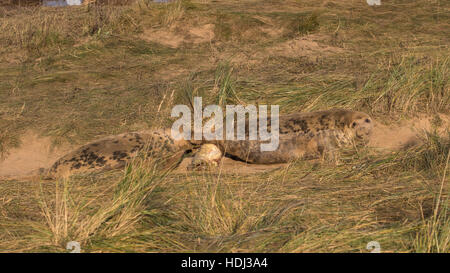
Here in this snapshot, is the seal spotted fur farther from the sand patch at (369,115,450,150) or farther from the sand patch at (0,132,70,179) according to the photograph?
the sand patch at (0,132,70,179)

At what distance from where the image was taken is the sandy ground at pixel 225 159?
20.2 feet

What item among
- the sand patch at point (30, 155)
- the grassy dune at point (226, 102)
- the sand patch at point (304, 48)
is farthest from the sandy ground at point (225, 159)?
the sand patch at point (304, 48)

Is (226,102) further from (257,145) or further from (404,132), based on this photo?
(404,132)

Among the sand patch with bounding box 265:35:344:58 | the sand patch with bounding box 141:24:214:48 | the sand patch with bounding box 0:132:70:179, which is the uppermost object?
the sand patch with bounding box 141:24:214:48

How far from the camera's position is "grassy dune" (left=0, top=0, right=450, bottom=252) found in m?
3.86

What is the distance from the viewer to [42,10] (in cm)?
1204

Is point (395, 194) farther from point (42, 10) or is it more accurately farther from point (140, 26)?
point (42, 10)

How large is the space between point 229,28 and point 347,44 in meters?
2.18

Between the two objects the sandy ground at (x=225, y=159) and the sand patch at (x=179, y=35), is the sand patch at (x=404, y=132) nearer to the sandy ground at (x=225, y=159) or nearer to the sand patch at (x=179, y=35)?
the sandy ground at (x=225, y=159)

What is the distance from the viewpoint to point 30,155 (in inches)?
274

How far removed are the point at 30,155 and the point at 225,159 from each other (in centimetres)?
255

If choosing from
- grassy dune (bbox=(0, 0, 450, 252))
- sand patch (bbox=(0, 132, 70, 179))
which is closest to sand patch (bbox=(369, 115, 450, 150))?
grassy dune (bbox=(0, 0, 450, 252))
